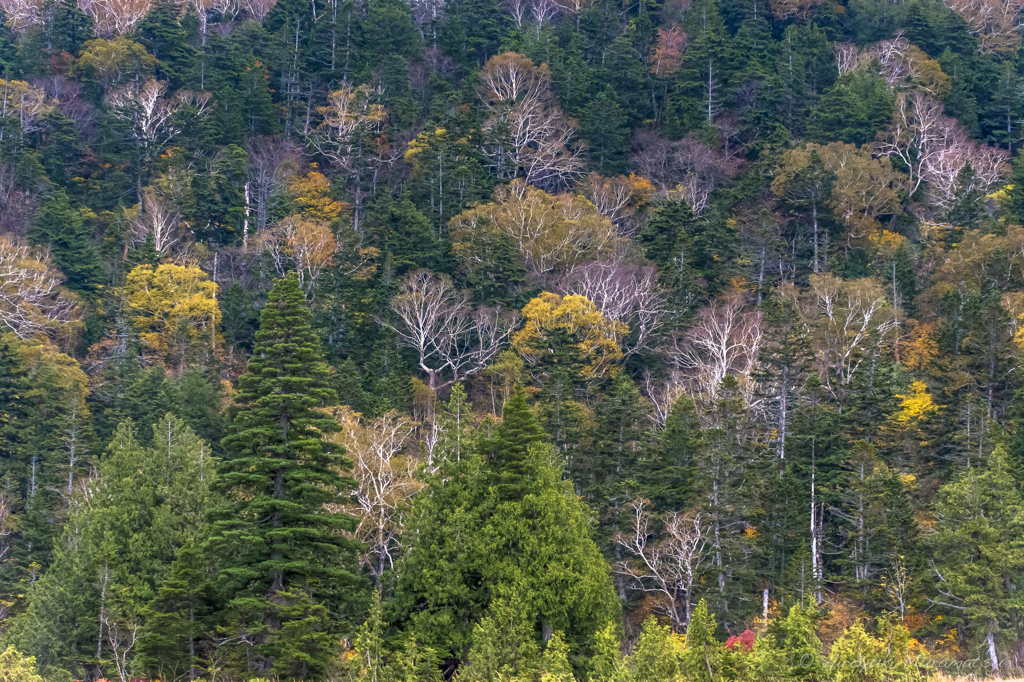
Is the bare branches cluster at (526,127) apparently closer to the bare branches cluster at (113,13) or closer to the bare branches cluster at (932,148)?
the bare branches cluster at (932,148)

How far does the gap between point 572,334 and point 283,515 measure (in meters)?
25.1

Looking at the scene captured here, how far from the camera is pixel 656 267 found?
5762cm

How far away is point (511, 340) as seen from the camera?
52812mm

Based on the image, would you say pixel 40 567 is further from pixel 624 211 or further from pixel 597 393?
pixel 624 211

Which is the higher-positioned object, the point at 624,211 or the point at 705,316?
the point at 624,211

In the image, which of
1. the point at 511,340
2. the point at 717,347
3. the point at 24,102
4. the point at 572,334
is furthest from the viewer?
the point at 24,102

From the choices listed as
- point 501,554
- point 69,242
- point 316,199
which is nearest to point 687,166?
point 316,199

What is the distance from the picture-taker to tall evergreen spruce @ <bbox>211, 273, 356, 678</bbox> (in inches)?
1057

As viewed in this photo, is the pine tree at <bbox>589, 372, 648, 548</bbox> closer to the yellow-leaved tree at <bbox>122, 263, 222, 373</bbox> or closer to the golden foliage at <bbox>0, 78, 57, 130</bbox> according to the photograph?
the yellow-leaved tree at <bbox>122, 263, 222, 373</bbox>

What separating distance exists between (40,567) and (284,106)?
41524 mm

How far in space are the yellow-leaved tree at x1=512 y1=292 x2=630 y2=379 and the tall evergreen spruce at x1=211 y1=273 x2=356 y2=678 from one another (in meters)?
22.6

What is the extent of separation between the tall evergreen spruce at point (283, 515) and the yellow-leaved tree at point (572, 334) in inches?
891

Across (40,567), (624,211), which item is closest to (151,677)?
(40,567)

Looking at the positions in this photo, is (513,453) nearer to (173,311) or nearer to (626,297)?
(626,297)
